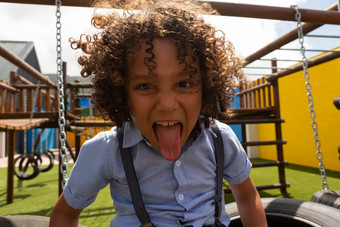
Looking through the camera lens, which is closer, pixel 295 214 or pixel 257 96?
pixel 295 214

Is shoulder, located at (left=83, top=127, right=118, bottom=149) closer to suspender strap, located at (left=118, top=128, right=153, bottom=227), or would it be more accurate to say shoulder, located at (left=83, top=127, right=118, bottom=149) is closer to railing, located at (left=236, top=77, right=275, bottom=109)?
suspender strap, located at (left=118, top=128, right=153, bottom=227)

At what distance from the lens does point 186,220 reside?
28.1 inches

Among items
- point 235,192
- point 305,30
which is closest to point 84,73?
point 235,192

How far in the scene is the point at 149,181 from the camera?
0.75 m

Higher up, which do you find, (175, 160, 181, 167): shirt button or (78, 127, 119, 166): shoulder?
(78, 127, 119, 166): shoulder

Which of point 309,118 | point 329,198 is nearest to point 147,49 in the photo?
point 329,198

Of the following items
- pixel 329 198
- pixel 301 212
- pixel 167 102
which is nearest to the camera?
pixel 167 102

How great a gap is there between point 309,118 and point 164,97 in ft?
15.7

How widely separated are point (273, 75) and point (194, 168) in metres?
2.23

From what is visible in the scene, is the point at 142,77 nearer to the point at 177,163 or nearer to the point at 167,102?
the point at 167,102

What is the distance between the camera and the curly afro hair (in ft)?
2.39

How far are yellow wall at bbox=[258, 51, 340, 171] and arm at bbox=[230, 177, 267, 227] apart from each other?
3.72m

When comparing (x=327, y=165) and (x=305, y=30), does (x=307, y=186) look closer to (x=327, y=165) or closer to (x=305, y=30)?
(x=327, y=165)

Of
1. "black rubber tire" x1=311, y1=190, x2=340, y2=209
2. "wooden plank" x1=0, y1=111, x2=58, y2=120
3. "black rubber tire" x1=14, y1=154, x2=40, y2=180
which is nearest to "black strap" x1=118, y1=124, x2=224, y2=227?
"black rubber tire" x1=311, y1=190, x2=340, y2=209
